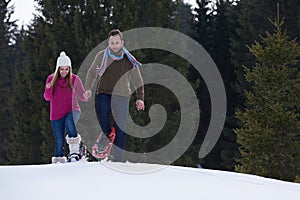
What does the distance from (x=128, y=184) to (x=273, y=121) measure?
793 cm

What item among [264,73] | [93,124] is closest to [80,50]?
[93,124]

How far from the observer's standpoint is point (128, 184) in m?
4.16

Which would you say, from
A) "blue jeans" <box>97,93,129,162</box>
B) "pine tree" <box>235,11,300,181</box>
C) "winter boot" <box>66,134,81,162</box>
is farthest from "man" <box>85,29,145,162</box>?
"pine tree" <box>235,11,300,181</box>

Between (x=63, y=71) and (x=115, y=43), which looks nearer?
(x=115, y=43)

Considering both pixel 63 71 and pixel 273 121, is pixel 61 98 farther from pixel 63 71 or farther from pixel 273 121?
pixel 273 121

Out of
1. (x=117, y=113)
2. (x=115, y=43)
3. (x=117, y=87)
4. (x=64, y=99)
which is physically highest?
(x=115, y=43)

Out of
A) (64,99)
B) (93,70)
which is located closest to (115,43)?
(93,70)

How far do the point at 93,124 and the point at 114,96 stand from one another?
1034cm

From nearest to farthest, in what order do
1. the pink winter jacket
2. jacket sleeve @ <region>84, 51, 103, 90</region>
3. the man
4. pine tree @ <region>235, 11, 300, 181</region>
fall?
the man, jacket sleeve @ <region>84, 51, 103, 90</region>, the pink winter jacket, pine tree @ <region>235, 11, 300, 181</region>

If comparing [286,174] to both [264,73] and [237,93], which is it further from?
[237,93]

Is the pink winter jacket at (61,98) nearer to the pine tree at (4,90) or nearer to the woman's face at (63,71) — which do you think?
the woman's face at (63,71)

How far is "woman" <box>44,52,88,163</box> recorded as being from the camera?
20.6 feet

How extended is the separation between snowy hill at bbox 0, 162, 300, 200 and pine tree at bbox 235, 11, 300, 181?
6.72m

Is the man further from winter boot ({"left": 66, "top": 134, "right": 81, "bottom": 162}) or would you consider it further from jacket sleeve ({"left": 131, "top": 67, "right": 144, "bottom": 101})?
winter boot ({"left": 66, "top": 134, "right": 81, "bottom": 162})
